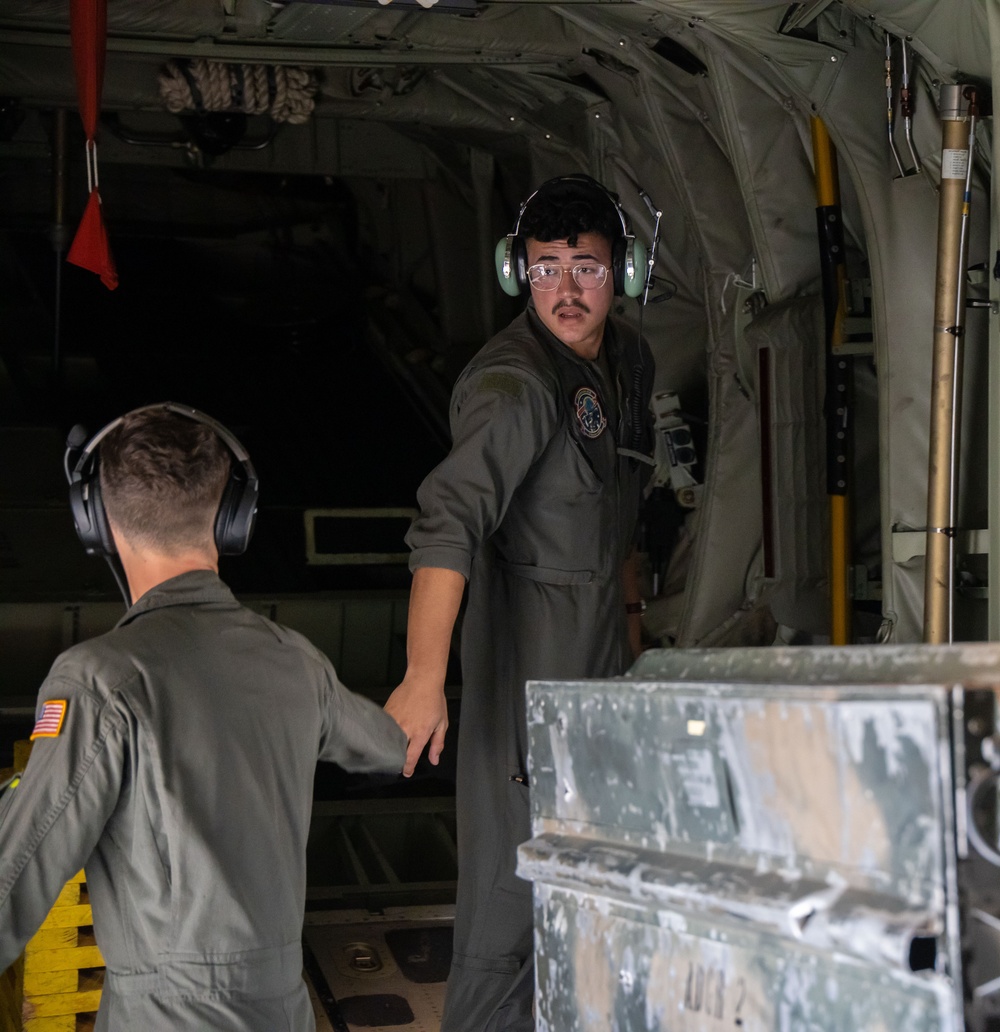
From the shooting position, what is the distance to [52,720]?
168cm

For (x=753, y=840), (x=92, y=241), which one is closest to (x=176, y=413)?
(x=753, y=840)

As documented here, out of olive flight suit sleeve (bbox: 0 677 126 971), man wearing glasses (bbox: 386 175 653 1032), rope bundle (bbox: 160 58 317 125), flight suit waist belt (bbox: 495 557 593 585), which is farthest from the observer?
rope bundle (bbox: 160 58 317 125)

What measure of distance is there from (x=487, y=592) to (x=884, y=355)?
99cm

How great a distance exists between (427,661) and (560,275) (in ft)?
3.04

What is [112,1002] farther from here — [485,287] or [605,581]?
[485,287]

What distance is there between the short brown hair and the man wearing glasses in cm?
76

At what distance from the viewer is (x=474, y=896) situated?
2777 millimetres

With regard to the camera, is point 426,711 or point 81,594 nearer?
point 426,711

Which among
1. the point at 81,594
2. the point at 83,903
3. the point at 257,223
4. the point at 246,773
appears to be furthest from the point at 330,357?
the point at 246,773

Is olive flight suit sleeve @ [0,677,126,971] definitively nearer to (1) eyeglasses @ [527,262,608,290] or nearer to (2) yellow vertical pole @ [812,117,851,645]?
(1) eyeglasses @ [527,262,608,290]

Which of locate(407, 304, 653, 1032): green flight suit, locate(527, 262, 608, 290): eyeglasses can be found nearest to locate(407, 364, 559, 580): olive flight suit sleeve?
locate(407, 304, 653, 1032): green flight suit

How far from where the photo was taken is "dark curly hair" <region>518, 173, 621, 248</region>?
3.01 m

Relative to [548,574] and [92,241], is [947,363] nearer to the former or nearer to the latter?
[548,574]

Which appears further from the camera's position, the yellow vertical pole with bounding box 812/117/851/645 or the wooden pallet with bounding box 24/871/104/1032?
the yellow vertical pole with bounding box 812/117/851/645
